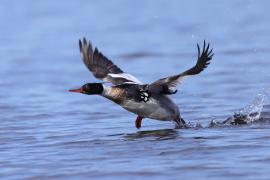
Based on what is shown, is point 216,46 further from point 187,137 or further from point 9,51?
point 187,137

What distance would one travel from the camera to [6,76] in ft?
72.3

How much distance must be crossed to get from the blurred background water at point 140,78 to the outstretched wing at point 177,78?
1.94ft

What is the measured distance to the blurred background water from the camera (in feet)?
37.3

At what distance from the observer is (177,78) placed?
13.4m

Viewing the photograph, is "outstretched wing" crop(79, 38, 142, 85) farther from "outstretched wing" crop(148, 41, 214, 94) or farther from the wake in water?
the wake in water

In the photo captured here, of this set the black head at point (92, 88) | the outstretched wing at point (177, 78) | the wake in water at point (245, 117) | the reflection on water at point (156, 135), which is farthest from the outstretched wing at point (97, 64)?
the wake in water at point (245, 117)

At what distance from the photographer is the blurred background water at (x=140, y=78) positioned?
11.4 m

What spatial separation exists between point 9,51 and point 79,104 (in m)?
8.87

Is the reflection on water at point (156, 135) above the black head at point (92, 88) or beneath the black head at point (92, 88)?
beneath

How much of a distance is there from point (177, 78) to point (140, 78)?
7.00 m

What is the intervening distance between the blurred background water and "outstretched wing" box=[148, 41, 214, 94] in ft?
1.94

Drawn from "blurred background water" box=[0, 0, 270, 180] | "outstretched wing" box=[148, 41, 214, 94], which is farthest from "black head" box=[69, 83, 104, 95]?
"outstretched wing" box=[148, 41, 214, 94]

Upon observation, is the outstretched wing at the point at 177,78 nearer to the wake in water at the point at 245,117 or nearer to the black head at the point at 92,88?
the black head at the point at 92,88

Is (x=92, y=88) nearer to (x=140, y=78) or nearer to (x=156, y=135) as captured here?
(x=156, y=135)
